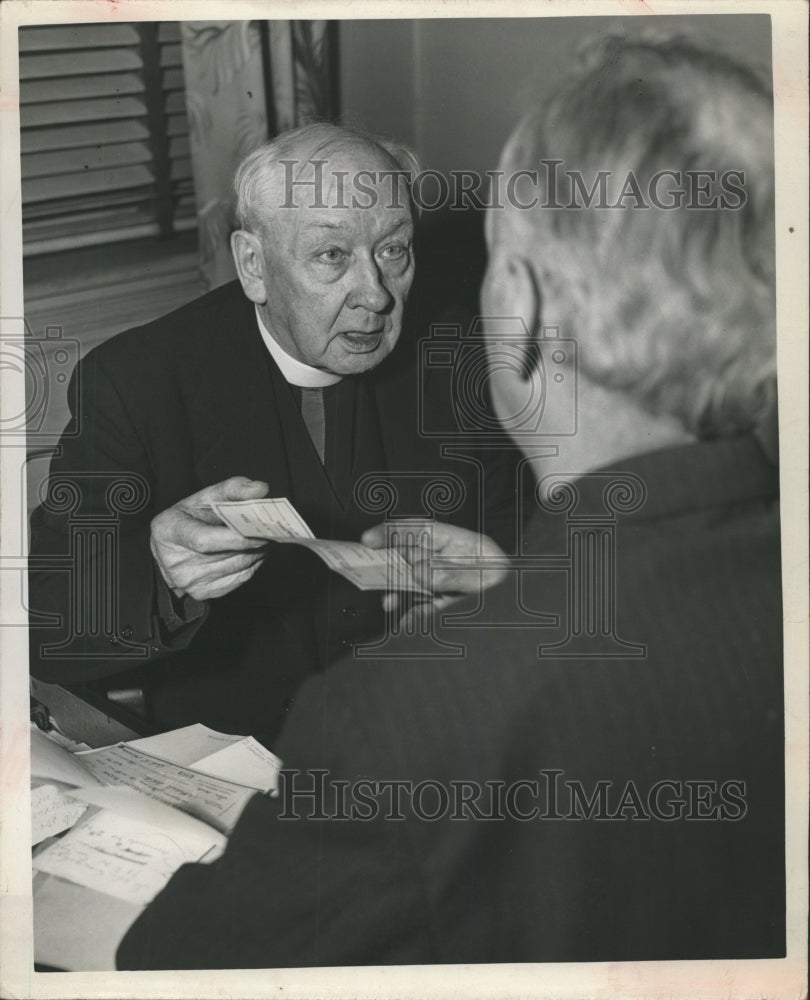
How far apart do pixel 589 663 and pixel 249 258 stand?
899mm

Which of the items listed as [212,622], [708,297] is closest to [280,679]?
[212,622]

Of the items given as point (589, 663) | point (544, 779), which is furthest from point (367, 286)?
point (544, 779)

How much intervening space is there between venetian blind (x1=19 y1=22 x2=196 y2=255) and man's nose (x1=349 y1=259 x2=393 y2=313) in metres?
0.31

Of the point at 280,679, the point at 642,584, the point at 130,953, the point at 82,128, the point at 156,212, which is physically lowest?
the point at 130,953

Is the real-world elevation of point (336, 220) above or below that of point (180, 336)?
above

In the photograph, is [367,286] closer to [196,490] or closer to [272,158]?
[272,158]

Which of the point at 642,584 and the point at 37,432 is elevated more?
the point at 37,432

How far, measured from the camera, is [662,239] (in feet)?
6.36

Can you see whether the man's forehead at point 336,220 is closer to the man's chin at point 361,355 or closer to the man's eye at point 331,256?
the man's eye at point 331,256

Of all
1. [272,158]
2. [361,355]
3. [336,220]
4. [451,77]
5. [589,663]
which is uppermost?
[451,77]

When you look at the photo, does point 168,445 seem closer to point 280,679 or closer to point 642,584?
point 280,679

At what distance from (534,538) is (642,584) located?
0.20 metres

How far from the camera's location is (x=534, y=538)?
1.93 meters

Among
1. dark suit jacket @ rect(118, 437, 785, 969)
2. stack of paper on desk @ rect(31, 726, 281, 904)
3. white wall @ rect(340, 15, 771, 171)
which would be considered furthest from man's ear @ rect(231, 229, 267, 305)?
stack of paper on desk @ rect(31, 726, 281, 904)
